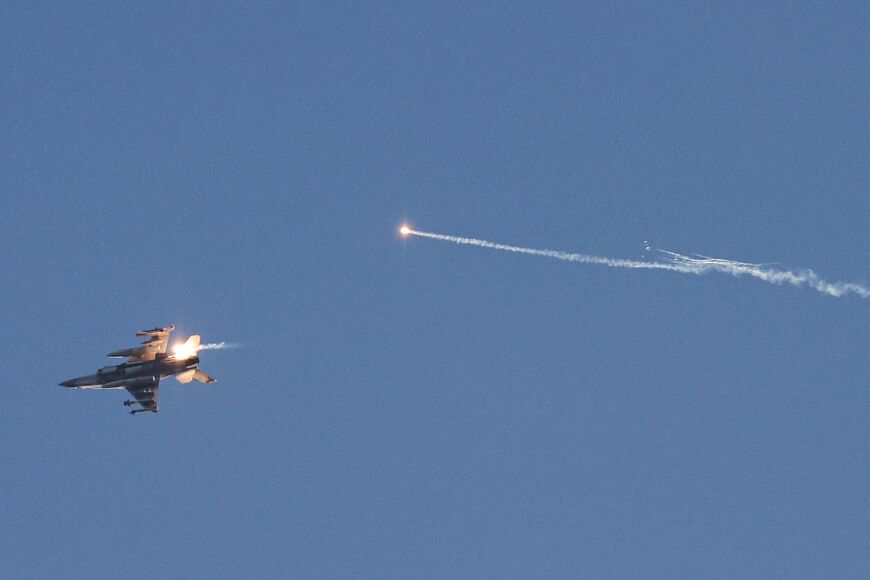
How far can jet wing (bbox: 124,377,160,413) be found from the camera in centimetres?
12050

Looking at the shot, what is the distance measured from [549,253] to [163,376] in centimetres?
4900

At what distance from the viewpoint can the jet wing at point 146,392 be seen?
4744 inches

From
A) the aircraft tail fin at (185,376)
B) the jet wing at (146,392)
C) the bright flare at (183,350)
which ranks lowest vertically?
the jet wing at (146,392)

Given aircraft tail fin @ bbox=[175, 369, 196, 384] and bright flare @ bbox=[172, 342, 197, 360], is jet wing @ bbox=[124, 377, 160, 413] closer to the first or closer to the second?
aircraft tail fin @ bbox=[175, 369, 196, 384]

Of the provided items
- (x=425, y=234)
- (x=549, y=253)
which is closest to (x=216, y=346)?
(x=425, y=234)

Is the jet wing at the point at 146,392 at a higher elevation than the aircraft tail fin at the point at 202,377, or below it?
below

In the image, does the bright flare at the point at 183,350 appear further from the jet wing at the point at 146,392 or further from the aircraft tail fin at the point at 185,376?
the jet wing at the point at 146,392

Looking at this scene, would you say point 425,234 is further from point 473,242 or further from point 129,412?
point 129,412

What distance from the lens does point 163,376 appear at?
394ft

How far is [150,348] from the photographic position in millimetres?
122875

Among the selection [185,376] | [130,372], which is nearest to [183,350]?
[185,376]

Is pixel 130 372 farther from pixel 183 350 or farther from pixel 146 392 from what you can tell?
pixel 183 350

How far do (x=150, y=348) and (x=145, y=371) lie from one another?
445 centimetres

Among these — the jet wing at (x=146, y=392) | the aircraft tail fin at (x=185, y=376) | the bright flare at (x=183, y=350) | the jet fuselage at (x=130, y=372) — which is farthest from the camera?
the aircraft tail fin at (x=185, y=376)
